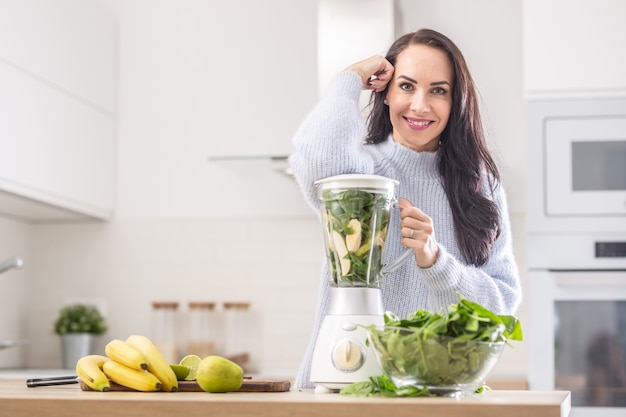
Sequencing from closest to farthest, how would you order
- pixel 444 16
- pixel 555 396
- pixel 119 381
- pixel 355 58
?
pixel 555 396
pixel 119 381
pixel 355 58
pixel 444 16

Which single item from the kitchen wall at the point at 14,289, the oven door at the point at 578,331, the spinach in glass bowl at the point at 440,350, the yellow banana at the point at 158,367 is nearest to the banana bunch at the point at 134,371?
the yellow banana at the point at 158,367

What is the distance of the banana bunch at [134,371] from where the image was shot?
1.55 metres

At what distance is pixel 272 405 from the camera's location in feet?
4.34

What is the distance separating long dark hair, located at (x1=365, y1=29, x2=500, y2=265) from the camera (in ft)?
6.60

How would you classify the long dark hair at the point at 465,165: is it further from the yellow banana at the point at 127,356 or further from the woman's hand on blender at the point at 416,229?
the yellow banana at the point at 127,356

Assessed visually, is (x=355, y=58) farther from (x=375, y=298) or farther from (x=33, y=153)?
(x=375, y=298)

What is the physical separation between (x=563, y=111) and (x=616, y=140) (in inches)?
8.2

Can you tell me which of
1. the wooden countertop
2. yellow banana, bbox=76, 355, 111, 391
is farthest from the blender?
yellow banana, bbox=76, 355, 111, 391

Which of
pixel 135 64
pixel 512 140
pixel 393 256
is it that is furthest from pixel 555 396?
pixel 135 64

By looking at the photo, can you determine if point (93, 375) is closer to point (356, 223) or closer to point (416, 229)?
point (356, 223)

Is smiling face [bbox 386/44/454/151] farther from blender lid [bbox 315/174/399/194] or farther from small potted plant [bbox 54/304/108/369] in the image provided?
small potted plant [bbox 54/304/108/369]

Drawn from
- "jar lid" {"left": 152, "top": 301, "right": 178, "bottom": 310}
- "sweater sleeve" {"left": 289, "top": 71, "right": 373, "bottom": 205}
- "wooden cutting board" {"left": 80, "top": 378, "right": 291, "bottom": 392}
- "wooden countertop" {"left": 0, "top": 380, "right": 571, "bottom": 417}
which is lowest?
"jar lid" {"left": 152, "top": 301, "right": 178, "bottom": 310}

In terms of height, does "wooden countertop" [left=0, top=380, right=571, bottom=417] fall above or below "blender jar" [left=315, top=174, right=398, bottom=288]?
below

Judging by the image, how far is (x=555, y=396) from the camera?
1.45 m
